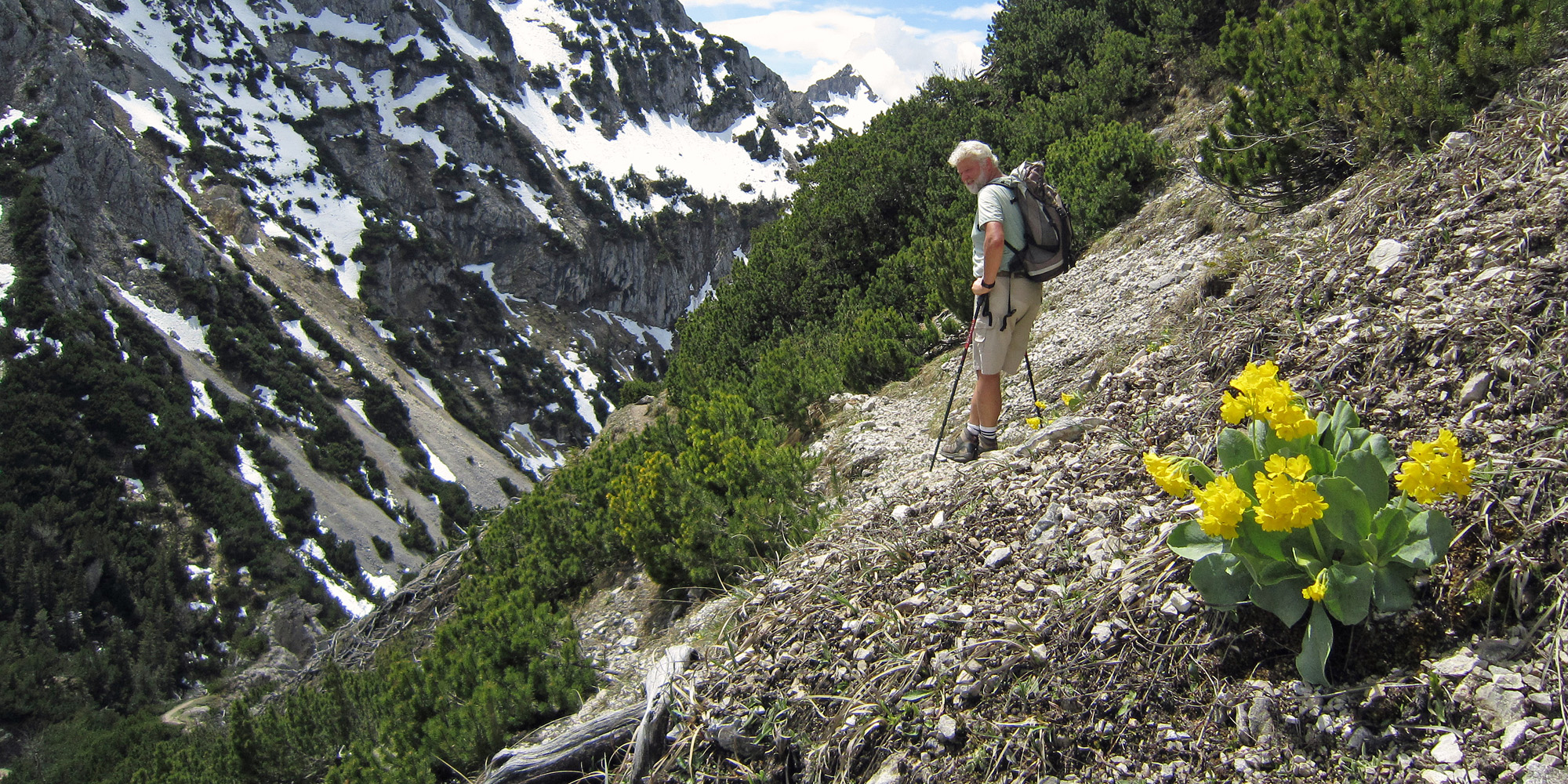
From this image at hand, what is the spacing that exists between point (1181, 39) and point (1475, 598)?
11.1 m

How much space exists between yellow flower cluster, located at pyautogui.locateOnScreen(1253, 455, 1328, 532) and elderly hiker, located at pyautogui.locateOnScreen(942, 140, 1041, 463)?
2.32 m

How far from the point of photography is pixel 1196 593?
2371mm

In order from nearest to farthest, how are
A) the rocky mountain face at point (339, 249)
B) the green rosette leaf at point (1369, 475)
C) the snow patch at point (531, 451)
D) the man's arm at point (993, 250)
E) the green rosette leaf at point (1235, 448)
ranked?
1. the green rosette leaf at point (1369, 475)
2. the green rosette leaf at point (1235, 448)
3. the man's arm at point (993, 250)
4. the rocky mountain face at point (339, 249)
5. the snow patch at point (531, 451)

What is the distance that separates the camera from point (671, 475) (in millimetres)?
5789

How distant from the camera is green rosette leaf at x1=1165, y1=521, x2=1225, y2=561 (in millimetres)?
2219

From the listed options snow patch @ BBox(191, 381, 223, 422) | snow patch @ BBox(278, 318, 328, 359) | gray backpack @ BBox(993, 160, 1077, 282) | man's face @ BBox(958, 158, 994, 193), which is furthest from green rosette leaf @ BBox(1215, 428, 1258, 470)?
snow patch @ BBox(278, 318, 328, 359)

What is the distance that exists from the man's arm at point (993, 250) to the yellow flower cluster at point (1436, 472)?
237 cm

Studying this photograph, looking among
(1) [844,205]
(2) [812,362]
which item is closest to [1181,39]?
(1) [844,205]

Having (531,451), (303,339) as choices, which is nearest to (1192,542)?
(303,339)

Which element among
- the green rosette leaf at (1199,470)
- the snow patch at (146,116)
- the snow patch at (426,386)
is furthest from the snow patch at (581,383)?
the green rosette leaf at (1199,470)

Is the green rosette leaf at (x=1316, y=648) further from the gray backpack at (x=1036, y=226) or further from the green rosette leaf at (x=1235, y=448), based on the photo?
the gray backpack at (x=1036, y=226)

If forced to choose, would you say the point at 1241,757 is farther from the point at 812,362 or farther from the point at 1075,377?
the point at 812,362

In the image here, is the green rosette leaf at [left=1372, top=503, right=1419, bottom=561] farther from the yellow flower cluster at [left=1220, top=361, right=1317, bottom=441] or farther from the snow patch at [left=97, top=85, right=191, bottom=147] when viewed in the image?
the snow patch at [left=97, top=85, right=191, bottom=147]

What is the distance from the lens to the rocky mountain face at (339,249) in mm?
45969
